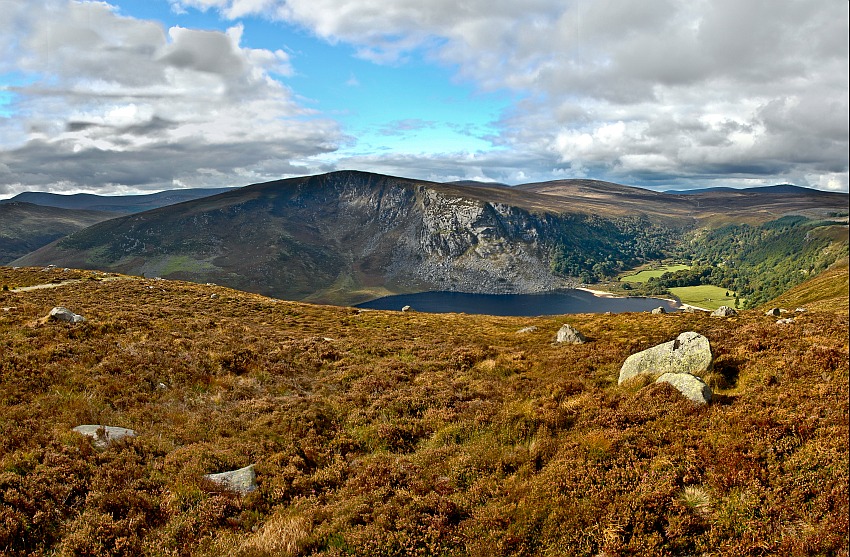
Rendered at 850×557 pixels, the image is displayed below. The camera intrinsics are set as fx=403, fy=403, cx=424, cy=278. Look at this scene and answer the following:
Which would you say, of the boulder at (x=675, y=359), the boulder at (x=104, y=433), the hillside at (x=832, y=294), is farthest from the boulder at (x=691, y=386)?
the boulder at (x=104, y=433)

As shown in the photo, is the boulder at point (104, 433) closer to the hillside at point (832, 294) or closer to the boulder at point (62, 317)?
the boulder at point (62, 317)

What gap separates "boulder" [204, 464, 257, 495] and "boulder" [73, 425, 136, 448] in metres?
3.84

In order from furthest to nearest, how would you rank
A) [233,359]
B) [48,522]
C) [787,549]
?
[233,359], [48,522], [787,549]

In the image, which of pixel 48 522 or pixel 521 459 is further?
pixel 521 459

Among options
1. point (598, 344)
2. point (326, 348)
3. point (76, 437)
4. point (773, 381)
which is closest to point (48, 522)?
point (76, 437)

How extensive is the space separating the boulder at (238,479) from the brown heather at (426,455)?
305 millimetres

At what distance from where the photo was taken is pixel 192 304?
145 feet

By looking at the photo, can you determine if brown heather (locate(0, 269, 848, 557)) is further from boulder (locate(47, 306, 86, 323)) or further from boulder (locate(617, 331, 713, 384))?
boulder (locate(47, 306, 86, 323))

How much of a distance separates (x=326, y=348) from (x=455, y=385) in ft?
36.3

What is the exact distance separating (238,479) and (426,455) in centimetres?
517

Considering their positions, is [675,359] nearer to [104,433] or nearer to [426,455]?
[426,455]

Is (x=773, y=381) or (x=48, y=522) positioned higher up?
(x=773, y=381)

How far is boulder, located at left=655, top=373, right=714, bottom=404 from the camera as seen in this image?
13039mm

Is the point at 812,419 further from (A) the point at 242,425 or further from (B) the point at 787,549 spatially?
(A) the point at 242,425
